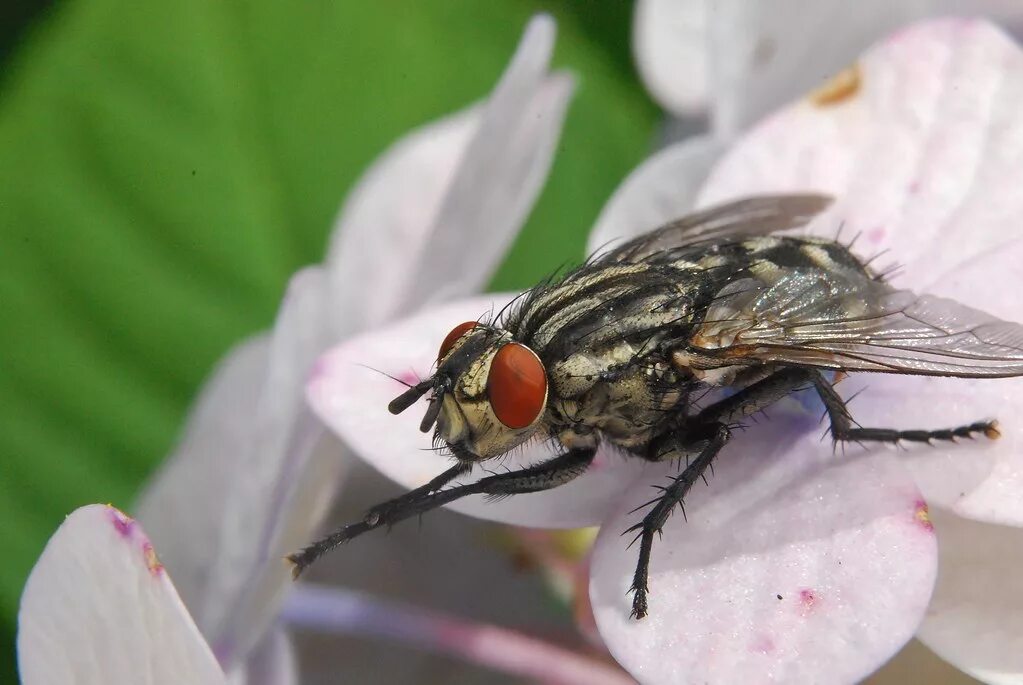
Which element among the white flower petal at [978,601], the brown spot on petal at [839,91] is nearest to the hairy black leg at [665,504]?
the white flower petal at [978,601]

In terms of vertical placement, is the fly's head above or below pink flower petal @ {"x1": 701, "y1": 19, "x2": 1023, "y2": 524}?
above

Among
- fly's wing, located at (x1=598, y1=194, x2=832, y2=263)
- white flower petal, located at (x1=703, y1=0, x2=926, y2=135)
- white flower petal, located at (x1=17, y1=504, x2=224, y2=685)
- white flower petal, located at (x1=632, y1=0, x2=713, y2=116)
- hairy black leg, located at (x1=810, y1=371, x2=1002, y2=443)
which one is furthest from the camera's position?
white flower petal, located at (x1=632, y1=0, x2=713, y2=116)

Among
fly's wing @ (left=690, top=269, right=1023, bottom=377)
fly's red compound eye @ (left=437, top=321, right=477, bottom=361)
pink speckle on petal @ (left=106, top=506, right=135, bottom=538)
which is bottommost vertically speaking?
fly's wing @ (left=690, top=269, right=1023, bottom=377)

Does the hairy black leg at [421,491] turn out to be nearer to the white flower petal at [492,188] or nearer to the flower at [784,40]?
the white flower petal at [492,188]

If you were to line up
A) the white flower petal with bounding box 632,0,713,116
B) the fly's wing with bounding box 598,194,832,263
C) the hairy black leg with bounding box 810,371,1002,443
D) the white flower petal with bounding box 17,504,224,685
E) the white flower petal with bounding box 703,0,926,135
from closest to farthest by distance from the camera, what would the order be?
the white flower petal with bounding box 17,504,224,685, the hairy black leg with bounding box 810,371,1002,443, the fly's wing with bounding box 598,194,832,263, the white flower petal with bounding box 703,0,926,135, the white flower petal with bounding box 632,0,713,116

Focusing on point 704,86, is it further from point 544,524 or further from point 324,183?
point 544,524

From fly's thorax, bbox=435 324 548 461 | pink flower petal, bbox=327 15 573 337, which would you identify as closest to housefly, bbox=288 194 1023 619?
fly's thorax, bbox=435 324 548 461

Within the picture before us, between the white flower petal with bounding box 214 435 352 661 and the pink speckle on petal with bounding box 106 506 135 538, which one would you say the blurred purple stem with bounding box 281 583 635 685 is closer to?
the white flower petal with bounding box 214 435 352 661

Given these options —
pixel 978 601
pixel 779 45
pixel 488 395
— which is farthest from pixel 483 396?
pixel 779 45

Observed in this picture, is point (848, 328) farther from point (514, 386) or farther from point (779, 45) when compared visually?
point (779, 45)

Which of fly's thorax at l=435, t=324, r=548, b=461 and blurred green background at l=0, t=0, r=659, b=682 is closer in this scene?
fly's thorax at l=435, t=324, r=548, b=461
